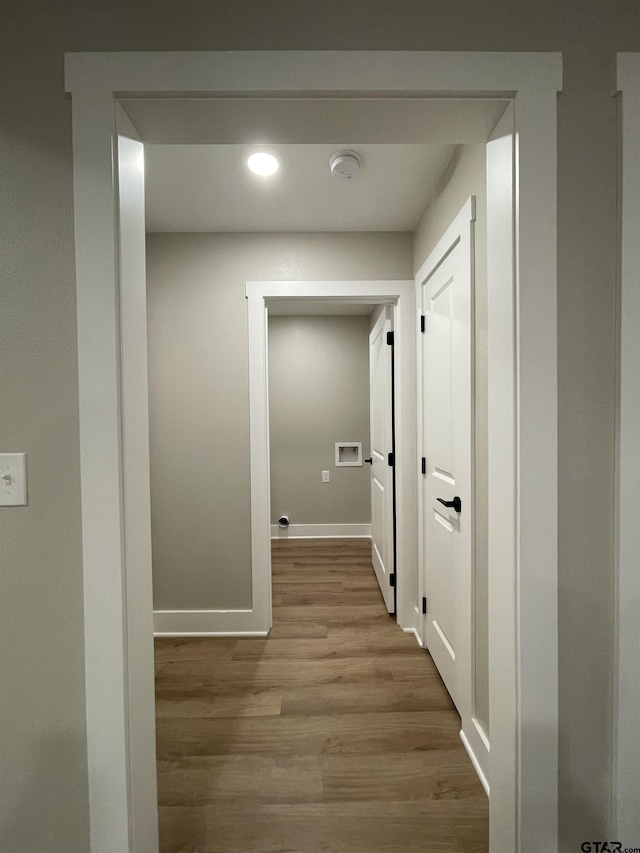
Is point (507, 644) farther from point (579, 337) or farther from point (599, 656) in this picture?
point (579, 337)

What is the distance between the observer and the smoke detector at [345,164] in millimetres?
1663

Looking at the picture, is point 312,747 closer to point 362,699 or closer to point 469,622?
point 362,699

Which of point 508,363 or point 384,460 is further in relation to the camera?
point 384,460

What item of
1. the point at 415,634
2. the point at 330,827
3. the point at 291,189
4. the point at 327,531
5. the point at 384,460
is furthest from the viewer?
the point at 327,531

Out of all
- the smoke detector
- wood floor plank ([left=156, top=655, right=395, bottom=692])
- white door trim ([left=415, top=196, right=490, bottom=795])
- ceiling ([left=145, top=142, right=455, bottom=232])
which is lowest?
wood floor plank ([left=156, top=655, right=395, bottom=692])

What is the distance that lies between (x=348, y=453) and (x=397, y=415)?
2.04 meters

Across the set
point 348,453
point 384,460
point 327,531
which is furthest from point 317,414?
point 384,460

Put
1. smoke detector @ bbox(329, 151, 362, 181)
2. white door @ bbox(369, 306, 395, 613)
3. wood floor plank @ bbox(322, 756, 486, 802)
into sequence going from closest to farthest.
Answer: wood floor plank @ bbox(322, 756, 486, 802) → smoke detector @ bbox(329, 151, 362, 181) → white door @ bbox(369, 306, 395, 613)

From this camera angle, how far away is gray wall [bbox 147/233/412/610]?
2.41 m

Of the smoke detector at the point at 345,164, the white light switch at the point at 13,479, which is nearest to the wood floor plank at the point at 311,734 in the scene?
the white light switch at the point at 13,479

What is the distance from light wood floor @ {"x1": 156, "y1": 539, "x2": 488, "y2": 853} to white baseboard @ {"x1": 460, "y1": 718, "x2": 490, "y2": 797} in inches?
1.0

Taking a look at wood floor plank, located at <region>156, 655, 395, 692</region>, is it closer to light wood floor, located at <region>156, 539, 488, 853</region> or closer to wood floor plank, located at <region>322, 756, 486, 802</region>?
light wood floor, located at <region>156, 539, 488, 853</region>

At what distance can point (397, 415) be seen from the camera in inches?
96.9

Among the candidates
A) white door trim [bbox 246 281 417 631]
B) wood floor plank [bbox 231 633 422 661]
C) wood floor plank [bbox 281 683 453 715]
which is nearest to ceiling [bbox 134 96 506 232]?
white door trim [bbox 246 281 417 631]
